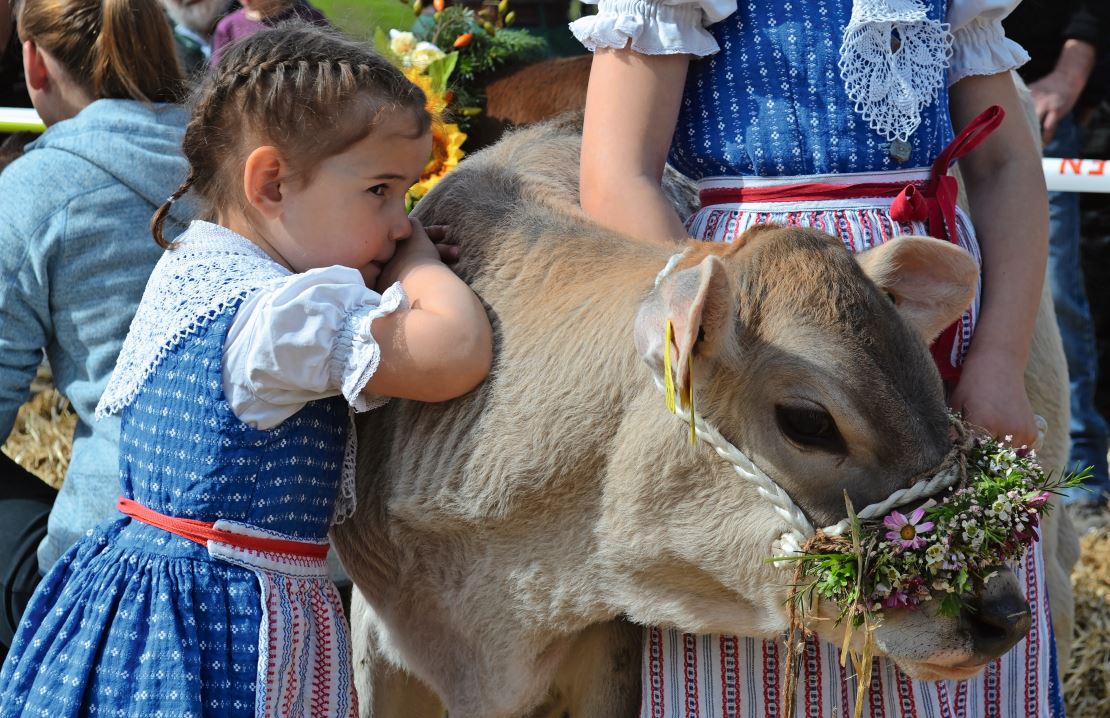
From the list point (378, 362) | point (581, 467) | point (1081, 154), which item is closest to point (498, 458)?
point (581, 467)

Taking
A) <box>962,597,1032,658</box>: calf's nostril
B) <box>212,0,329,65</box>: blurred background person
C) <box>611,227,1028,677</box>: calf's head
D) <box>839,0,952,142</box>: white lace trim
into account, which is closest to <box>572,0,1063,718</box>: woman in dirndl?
<box>839,0,952,142</box>: white lace trim

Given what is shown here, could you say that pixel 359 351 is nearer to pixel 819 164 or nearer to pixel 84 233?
pixel 819 164

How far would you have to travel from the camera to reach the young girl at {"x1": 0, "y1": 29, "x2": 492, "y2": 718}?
6.62ft

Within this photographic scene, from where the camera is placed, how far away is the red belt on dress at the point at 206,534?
2078 millimetres

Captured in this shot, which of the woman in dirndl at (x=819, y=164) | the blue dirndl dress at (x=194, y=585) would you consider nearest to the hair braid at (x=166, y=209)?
the blue dirndl dress at (x=194, y=585)

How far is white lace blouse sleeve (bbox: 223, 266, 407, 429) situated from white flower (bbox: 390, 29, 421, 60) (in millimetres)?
1962

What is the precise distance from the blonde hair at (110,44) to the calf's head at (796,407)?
1.90m

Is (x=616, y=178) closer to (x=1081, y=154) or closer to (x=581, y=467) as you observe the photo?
(x=581, y=467)

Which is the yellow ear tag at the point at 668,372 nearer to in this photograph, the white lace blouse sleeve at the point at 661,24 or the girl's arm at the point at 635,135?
the girl's arm at the point at 635,135

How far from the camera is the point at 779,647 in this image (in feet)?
7.26

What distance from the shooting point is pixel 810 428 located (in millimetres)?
1897

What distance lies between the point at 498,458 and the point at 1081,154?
4.77m

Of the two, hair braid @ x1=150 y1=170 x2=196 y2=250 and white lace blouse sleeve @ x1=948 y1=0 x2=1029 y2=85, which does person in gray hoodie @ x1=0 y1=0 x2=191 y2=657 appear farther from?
white lace blouse sleeve @ x1=948 y1=0 x2=1029 y2=85

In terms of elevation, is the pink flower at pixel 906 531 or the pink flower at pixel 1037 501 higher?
the pink flower at pixel 906 531
